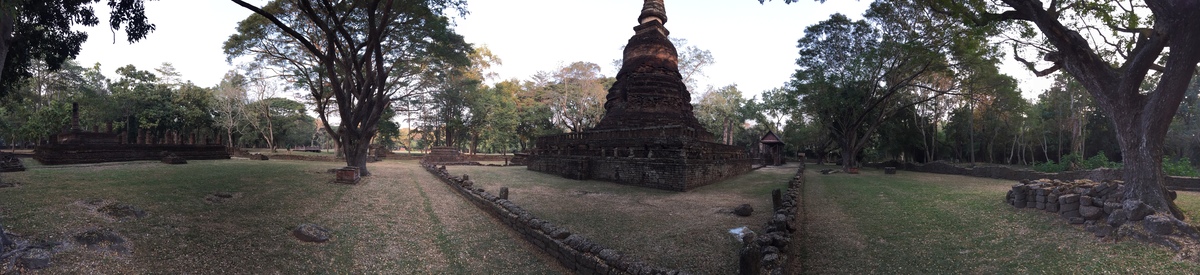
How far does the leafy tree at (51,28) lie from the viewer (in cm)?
648

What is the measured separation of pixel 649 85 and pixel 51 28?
17.0 metres

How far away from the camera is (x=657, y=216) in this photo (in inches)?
330

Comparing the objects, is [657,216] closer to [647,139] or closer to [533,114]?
[647,139]

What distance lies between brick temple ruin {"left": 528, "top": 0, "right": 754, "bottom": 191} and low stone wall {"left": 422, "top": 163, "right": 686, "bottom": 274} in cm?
628

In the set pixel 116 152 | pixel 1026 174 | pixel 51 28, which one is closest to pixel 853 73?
pixel 1026 174

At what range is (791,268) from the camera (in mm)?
5227

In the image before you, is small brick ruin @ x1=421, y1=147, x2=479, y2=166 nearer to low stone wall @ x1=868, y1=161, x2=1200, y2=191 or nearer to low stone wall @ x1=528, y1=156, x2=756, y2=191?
low stone wall @ x1=528, y1=156, x2=756, y2=191

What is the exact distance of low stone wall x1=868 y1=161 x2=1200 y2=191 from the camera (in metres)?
9.97

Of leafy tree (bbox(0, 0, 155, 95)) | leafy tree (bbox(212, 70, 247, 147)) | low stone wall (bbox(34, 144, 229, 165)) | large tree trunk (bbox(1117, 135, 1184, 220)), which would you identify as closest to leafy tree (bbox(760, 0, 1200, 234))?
large tree trunk (bbox(1117, 135, 1184, 220))

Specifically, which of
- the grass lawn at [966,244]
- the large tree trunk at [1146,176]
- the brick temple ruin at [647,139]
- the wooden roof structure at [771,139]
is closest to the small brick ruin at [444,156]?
the brick temple ruin at [647,139]

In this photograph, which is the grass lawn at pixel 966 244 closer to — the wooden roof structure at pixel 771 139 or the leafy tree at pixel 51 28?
the leafy tree at pixel 51 28

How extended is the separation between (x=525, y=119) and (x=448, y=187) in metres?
24.8

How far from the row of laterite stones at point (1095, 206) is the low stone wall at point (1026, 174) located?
5.23 m

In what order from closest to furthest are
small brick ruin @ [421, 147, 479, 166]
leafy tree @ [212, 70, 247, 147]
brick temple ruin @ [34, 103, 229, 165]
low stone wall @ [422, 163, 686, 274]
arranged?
1. low stone wall @ [422, 163, 686, 274]
2. brick temple ruin @ [34, 103, 229, 165]
3. small brick ruin @ [421, 147, 479, 166]
4. leafy tree @ [212, 70, 247, 147]
